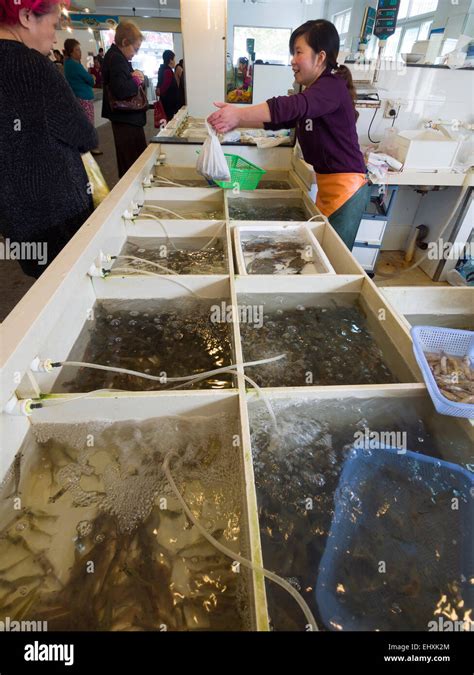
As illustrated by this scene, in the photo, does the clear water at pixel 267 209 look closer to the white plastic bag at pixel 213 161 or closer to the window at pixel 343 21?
the white plastic bag at pixel 213 161

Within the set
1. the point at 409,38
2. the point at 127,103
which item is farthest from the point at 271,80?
the point at 127,103

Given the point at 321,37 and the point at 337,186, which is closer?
the point at 321,37

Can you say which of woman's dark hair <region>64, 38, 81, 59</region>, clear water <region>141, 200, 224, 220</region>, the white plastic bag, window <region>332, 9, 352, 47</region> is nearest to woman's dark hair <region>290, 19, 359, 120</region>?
the white plastic bag

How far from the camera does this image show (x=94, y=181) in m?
1.91

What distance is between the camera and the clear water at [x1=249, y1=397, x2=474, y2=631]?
75cm

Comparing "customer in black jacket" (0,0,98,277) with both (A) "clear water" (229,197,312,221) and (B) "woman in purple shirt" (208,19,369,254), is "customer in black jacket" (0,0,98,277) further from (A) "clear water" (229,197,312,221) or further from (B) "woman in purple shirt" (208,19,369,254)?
(A) "clear water" (229,197,312,221)

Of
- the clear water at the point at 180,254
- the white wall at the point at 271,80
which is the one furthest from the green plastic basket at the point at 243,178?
the white wall at the point at 271,80

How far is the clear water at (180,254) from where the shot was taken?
191cm

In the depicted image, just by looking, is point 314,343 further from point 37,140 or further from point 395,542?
point 37,140

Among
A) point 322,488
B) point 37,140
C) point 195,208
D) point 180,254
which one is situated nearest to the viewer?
point 322,488

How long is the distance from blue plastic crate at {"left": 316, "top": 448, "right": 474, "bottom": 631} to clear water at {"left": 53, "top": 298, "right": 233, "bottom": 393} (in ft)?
1.81

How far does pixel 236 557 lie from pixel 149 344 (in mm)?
880
